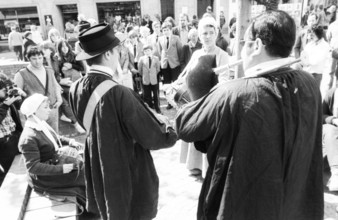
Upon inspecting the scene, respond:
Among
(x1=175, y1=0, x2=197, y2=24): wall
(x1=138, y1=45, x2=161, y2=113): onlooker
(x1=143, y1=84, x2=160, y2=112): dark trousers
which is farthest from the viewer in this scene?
(x1=175, y1=0, x2=197, y2=24): wall

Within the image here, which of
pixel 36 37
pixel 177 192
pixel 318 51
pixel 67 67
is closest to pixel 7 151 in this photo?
pixel 67 67

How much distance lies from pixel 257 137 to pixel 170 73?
529cm

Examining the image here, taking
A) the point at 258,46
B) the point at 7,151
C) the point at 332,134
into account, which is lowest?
the point at 7,151

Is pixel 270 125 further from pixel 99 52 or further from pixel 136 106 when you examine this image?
pixel 99 52

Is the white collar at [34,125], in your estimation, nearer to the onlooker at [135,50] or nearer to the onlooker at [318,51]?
the onlooker at [135,50]

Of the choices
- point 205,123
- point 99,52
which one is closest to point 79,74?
point 99,52

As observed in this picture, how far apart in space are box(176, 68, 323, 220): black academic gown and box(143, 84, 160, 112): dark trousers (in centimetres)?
441

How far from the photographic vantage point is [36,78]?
421 cm

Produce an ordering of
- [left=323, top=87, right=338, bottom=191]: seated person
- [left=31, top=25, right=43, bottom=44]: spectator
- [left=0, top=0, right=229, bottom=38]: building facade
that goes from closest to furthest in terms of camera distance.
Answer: [left=323, top=87, right=338, bottom=191]: seated person → [left=31, top=25, right=43, bottom=44]: spectator → [left=0, top=0, right=229, bottom=38]: building facade

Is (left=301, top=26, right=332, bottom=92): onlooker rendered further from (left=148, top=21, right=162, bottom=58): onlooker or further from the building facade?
the building facade

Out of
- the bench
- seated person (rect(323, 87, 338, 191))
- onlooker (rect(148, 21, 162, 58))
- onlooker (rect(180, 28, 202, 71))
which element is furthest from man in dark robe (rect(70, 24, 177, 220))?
onlooker (rect(148, 21, 162, 58))

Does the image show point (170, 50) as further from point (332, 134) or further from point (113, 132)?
point (113, 132)

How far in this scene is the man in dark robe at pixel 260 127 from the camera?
139 cm

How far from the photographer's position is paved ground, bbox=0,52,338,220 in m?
2.98
